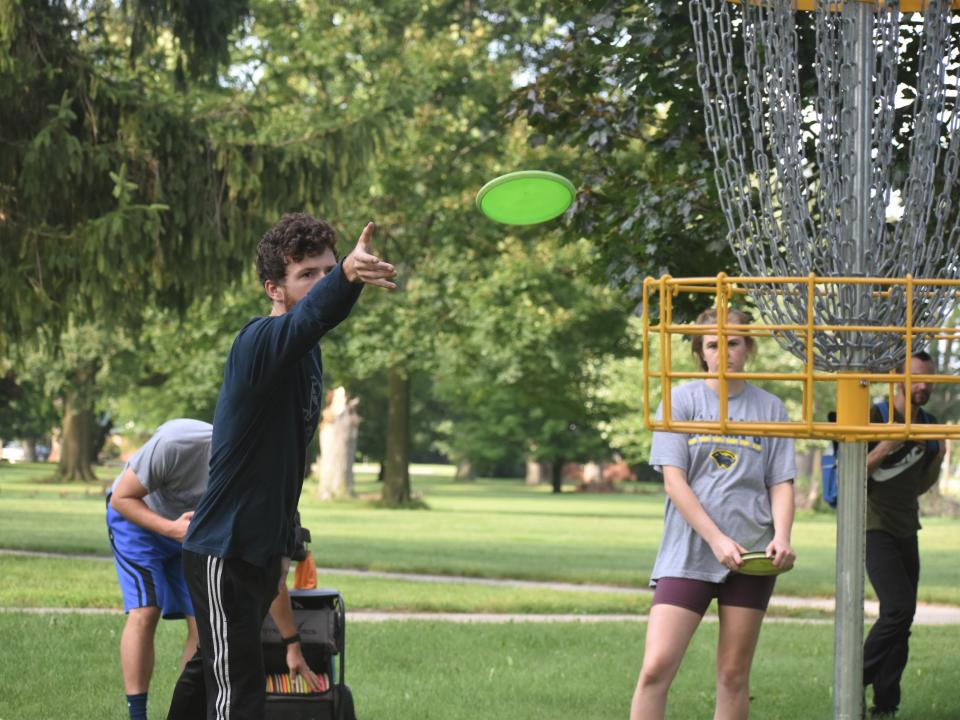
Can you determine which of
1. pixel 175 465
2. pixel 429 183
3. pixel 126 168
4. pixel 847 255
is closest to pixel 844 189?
pixel 847 255

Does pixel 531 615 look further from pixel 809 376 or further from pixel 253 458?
pixel 809 376

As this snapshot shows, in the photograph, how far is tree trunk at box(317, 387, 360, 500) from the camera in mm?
43406

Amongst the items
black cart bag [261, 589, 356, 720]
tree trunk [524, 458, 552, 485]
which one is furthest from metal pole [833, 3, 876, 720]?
tree trunk [524, 458, 552, 485]

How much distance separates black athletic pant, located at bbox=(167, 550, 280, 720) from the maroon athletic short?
1.70 meters

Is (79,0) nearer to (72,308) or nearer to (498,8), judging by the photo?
(72,308)

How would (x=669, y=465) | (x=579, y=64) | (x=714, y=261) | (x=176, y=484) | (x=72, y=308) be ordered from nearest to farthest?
(x=669, y=465) → (x=176, y=484) → (x=714, y=261) → (x=579, y=64) → (x=72, y=308)

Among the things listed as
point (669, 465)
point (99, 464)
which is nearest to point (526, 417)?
point (99, 464)

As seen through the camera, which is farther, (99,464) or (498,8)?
(99,464)

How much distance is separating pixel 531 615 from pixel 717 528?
8.53 metres

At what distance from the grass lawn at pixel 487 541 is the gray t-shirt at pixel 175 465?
1180 centimetres

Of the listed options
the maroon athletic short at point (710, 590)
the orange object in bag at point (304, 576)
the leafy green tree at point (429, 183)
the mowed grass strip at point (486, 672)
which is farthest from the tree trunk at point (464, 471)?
the maroon athletic short at point (710, 590)

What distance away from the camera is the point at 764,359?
42500 millimetres

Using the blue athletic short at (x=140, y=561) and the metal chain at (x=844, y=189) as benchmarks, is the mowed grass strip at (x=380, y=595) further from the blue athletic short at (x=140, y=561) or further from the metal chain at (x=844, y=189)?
the metal chain at (x=844, y=189)

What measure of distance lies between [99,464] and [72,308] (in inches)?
2640
